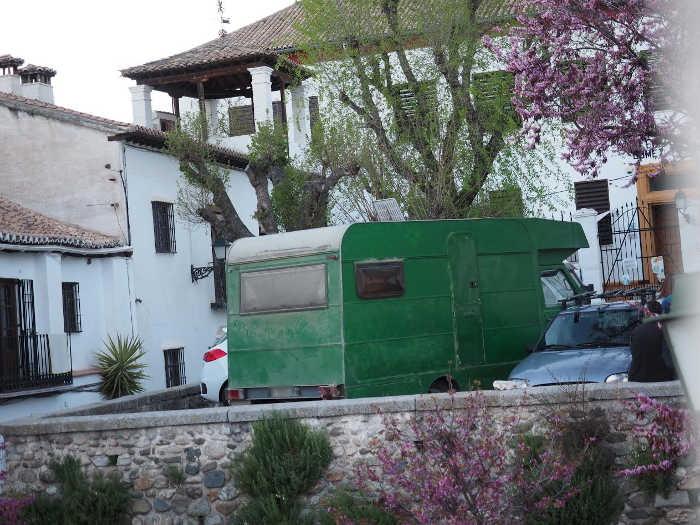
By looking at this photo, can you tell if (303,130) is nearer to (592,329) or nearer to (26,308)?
(26,308)

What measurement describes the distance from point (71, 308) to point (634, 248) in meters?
13.4

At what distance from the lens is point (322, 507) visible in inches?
440

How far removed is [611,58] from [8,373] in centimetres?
1398

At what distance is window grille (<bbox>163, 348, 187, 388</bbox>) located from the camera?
2719 centimetres

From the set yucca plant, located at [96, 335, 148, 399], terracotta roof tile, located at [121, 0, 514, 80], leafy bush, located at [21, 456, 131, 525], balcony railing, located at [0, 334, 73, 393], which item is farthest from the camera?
terracotta roof tile, located at [121, 0, 514, 80]

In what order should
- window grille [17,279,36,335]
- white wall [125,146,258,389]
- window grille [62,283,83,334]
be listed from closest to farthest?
1. window grille [17,279,36,335]
2. window grille [62,283,83,334]
3. white wall [125,146,258,389]

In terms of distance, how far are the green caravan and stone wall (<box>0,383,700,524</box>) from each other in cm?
168

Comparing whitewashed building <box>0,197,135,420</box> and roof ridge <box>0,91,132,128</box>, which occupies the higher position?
roof ridge <box>0,91,132,128</box>

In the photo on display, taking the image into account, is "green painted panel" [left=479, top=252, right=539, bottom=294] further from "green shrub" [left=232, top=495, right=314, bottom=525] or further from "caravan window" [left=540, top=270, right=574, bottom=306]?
"green shrub" [left=232, top=495, right=314, bottom=525]

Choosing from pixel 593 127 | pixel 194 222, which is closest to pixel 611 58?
pixel 593 127

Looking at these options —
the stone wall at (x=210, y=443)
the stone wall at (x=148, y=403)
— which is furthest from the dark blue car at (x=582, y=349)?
the stone wall at (x=148, y=403)

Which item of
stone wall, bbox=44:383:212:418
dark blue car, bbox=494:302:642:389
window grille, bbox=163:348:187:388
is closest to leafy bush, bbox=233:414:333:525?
dark blue car, bbox=494:302:642:389

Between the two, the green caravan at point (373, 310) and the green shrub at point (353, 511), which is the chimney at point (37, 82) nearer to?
the green caravan at point (373, 310)

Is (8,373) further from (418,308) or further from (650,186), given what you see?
(650,186)
